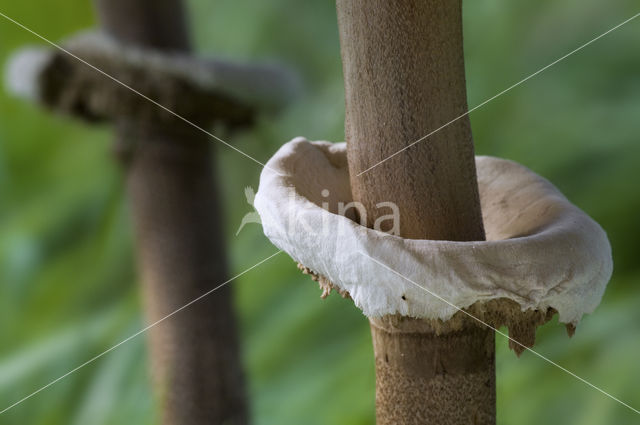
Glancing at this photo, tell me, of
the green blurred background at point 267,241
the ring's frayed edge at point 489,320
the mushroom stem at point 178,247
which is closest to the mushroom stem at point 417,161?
the ring's frayed edge at point 489,320

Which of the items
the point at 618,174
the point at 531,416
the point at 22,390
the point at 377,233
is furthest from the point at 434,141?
the point at 22,390

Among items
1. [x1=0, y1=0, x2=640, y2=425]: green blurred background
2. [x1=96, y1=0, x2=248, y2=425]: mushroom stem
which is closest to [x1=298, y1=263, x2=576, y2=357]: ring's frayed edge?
[x1=0, y1=0, x2=640, y2=425]: green blurred background

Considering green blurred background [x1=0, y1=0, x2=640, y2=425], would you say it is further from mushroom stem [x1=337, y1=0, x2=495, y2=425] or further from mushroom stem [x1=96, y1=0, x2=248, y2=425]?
mushroom stem [x1=337, y1=0, x2=495, y2=425]

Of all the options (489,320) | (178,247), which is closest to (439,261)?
(489,320)

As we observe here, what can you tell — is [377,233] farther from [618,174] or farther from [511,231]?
[618,174]

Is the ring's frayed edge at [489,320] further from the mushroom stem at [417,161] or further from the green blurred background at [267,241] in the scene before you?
the green blurred background at [267,241]

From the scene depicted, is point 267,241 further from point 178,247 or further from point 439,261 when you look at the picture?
point 439,261

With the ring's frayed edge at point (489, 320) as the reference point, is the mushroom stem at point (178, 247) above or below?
above
